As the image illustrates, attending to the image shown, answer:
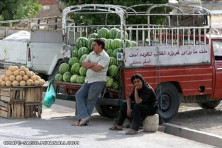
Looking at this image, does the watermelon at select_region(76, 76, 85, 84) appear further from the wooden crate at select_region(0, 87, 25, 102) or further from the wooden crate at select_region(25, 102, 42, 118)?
the wooden crate at select_region(0, 87, 25, 102)

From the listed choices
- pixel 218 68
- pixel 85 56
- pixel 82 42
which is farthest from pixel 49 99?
pixel 218 68

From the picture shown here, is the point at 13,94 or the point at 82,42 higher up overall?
the point at 82,42

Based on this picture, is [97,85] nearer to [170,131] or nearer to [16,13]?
[170,131]

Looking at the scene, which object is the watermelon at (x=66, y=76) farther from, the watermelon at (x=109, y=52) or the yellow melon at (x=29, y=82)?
the watermelon at (x=109, y=52)

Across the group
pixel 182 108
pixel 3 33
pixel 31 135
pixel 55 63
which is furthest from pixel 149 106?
pixel 3 33

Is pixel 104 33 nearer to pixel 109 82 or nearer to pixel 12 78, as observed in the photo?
pixel 109 82

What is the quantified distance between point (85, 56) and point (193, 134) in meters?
2.80

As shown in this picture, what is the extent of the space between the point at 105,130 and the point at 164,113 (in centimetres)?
183

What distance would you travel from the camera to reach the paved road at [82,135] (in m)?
9.27

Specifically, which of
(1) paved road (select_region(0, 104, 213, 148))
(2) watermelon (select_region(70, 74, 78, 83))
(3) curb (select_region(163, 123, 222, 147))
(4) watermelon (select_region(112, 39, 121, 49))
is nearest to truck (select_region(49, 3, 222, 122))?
(2) watermelon (select_region(70, 74, 78, 83))

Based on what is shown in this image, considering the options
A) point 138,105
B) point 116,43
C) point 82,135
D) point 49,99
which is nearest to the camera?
point 82,135

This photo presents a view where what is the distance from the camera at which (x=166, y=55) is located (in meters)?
11.7

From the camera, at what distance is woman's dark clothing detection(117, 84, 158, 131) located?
33.4 ft

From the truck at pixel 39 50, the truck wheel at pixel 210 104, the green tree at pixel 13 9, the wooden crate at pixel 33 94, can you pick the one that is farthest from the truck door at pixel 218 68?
the green tree at pixel 13 9
